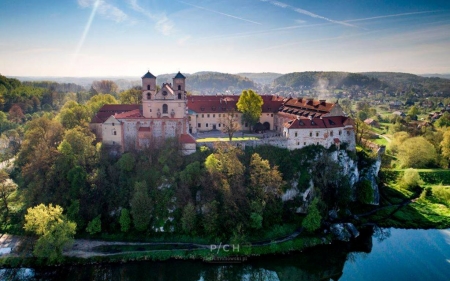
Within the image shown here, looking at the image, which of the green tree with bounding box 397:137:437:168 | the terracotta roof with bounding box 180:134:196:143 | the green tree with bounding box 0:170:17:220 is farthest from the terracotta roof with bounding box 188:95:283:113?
the green tree with bounding box 0:170:17:220

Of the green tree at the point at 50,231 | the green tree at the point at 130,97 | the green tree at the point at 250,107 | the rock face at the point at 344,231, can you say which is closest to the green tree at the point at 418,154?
the rock face at the point at 344,231

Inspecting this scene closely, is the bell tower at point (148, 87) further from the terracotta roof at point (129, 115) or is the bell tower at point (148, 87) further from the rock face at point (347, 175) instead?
the rock face at point (347, 175)

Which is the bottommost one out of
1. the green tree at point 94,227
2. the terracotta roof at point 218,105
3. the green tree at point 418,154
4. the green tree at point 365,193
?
the green tree at point 94,227

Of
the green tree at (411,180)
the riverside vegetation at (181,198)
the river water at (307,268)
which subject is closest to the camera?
the river water at (307,268)

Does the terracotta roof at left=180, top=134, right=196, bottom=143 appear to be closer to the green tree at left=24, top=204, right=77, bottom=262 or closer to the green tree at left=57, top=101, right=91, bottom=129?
the green tree at left=57, top=101, right=91, bottom=129

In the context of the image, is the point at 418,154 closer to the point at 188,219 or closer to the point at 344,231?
the point at 344,231

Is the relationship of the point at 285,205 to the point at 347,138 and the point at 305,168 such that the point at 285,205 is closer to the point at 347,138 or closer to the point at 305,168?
the point at 305,168

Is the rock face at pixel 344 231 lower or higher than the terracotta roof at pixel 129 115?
lower

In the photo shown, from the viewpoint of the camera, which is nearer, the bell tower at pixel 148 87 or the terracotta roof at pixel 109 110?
the bell tower at pixel 148 87
